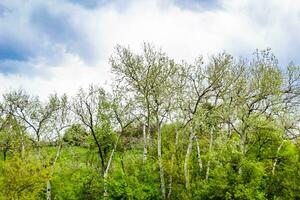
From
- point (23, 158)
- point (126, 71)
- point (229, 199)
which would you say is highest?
point (126, 71)

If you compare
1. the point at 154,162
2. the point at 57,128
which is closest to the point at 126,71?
the point at 154,162

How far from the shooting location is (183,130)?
5325 cm

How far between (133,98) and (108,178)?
8.96 meters

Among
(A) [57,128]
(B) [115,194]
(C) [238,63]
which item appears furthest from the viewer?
(A) [57,128]

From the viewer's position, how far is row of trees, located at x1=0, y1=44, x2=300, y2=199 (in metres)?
46.7

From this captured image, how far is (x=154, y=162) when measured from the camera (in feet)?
184

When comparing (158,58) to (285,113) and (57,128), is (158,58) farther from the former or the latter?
(57,128)

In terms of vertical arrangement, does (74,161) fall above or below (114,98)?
below

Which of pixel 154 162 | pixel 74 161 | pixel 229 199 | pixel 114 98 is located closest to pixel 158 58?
pixel 114 98

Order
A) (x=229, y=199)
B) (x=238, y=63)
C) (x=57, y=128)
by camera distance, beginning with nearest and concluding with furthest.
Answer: (x=229, y=199)
(x=238, y=63)
(x=57, y=128)

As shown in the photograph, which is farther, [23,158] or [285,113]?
[23,158]

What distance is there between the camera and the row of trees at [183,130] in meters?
46.7

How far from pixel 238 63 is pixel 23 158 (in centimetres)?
2358

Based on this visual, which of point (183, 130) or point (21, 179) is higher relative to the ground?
point (183, 130)
